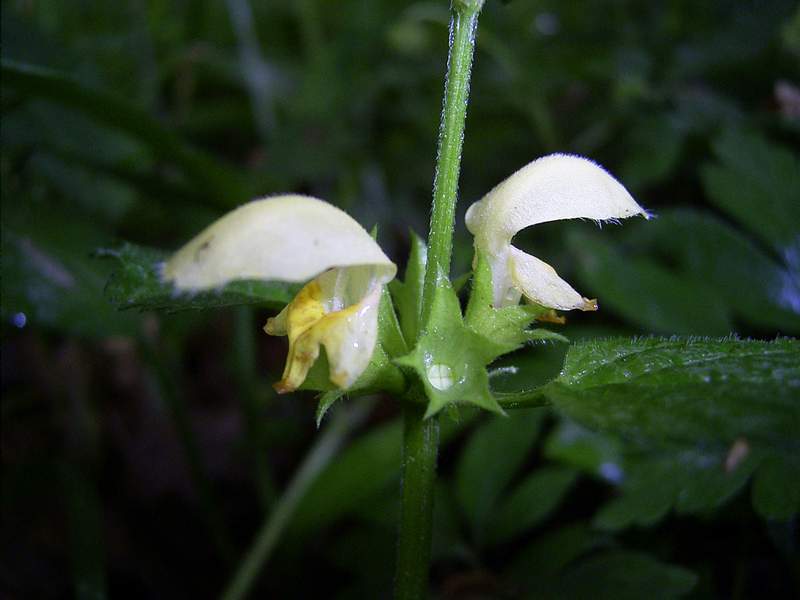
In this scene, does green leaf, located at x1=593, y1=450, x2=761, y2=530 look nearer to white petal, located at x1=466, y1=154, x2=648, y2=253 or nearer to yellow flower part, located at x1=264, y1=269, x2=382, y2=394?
white petal, located at x1=466, y1=154, x2=648, y2=253

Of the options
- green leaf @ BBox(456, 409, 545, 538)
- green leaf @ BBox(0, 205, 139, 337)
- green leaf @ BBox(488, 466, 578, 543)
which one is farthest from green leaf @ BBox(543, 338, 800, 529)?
green leaf @ BBox(0, 205, 139, 337)

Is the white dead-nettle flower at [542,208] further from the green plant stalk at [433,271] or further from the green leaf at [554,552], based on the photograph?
the green leaf at [554,552]

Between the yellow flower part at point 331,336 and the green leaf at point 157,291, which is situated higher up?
the green leaf at point 157,291

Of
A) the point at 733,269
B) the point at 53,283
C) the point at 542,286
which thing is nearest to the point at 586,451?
the point at 733,269

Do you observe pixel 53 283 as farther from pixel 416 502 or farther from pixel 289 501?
pixel 416 502

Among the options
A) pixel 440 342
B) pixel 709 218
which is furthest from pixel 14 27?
pixel 709 218

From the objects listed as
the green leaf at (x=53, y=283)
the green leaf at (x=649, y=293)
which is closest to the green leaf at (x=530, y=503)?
the green leaf at (x=649, y=293)

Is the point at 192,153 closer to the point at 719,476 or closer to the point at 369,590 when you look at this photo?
the point at 369,590
